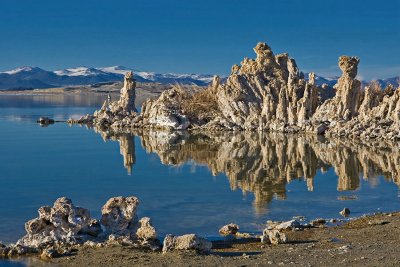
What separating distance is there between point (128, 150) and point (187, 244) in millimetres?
20976

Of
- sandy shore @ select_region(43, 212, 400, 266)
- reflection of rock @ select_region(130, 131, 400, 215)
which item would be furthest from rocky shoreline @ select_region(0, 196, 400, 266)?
reflection of rock @ select_region(130, 131, 400, 215)

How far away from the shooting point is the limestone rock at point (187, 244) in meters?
12.6

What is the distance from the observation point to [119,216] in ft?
46.6

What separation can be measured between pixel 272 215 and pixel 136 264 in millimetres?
6060

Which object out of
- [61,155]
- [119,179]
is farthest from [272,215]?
[61,155]

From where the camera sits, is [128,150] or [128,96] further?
[128,96]

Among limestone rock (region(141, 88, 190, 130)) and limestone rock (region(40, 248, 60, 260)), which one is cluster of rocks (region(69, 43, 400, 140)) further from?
limestone rock (region(40, 248, 60, 260))

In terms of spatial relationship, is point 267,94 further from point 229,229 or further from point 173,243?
point 173,243

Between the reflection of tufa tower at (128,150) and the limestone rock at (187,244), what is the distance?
12.6m

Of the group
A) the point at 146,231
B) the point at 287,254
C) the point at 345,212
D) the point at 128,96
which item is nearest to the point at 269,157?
the point at 345,212

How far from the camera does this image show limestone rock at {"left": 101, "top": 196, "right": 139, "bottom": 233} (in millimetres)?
14116

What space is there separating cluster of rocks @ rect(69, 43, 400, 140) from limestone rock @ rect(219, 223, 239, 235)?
26036 mm

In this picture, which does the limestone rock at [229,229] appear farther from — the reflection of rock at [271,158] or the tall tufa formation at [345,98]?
the tall tufa formation at [345,98]

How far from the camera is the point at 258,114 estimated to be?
1907 inches
